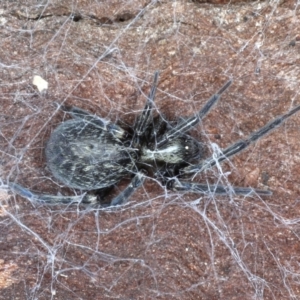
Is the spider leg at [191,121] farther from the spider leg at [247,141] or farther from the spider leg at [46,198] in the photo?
the spider leg at [46,198]

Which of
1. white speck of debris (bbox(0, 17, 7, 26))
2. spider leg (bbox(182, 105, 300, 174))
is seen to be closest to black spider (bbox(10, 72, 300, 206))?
spider leg (bbox(182, 105, 300, 174))

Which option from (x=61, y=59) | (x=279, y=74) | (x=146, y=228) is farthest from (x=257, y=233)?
(x=61, y=59)

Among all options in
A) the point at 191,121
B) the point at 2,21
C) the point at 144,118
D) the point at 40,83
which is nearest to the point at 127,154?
the point at 144,118

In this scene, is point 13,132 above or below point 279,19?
below

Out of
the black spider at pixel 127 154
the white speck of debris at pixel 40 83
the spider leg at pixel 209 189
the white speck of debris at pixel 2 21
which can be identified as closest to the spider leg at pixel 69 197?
the black spider at pixel 127 154

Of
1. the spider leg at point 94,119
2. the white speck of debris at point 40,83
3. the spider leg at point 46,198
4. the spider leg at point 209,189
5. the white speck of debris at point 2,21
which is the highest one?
the white speck of debris at point 2,21

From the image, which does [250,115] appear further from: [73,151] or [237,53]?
[73,151]
